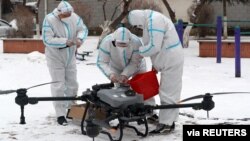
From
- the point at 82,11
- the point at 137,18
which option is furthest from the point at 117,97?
the point at 82,11

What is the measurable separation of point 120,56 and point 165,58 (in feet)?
1.72

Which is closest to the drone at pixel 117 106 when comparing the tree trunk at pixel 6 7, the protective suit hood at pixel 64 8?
the protective suit hood at pixel 64 8

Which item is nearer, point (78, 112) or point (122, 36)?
point (122, 36)

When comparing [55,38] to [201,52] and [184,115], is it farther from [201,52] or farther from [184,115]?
[201,52]

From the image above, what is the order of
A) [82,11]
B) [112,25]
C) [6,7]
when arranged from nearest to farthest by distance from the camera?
[112,25]
[82,11]
[6,7]

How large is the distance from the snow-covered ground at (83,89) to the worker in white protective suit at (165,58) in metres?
0.22

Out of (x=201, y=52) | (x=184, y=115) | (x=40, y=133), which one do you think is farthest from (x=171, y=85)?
(x=201, y=52)

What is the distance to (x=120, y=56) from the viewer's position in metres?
5.93

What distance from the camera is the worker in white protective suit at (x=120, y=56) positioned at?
577 cm

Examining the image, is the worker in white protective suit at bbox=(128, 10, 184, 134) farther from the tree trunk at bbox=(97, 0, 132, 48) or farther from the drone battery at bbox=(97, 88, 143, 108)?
the tree trunk at bbox=(97, 0, 132, 48)

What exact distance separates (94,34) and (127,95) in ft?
81.2

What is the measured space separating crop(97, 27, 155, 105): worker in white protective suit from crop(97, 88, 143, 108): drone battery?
341mm

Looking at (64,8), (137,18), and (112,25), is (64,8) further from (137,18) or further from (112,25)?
(112,25)

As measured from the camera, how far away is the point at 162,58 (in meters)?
5.75
